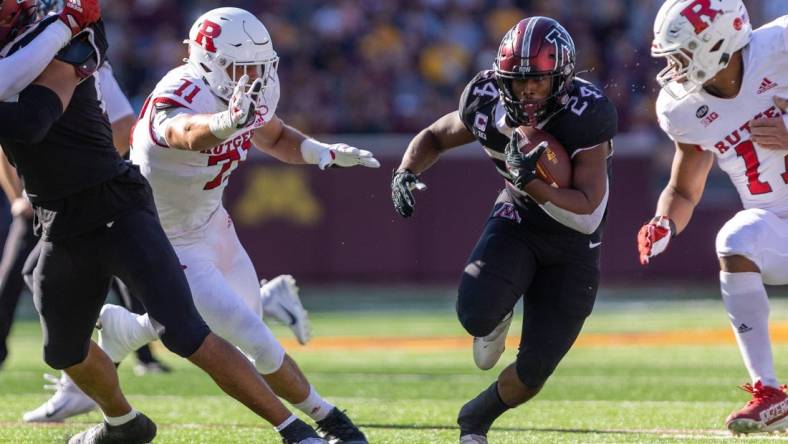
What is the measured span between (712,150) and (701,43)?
19.7 inches

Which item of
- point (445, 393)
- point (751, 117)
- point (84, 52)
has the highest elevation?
point (84, 52)

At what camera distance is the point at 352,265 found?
541 inches

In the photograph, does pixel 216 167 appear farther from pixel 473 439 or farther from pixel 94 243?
pixel 473 439

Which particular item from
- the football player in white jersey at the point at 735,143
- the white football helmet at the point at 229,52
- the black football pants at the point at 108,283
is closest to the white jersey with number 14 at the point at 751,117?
the football player in white jersey at the point at 735,143

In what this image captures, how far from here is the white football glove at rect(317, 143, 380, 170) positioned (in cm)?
451

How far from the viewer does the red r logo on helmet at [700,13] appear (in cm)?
488

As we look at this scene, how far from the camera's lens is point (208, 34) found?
4820 millimetres

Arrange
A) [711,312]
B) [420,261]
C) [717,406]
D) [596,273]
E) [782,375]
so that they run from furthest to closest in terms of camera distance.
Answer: [420,261]
[711,312]
[782,375]
[717,406]
[596,273]

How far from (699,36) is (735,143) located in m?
0.48

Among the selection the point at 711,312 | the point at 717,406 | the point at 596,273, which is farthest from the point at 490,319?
the point at 711,312

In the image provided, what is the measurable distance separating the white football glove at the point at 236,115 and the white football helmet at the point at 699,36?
65.9 inches

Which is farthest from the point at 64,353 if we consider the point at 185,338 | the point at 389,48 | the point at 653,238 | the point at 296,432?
the point at 389,48

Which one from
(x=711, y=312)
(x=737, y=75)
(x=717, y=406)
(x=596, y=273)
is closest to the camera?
(x=596, y=273)

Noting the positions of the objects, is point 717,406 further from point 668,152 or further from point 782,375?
point 668,152
